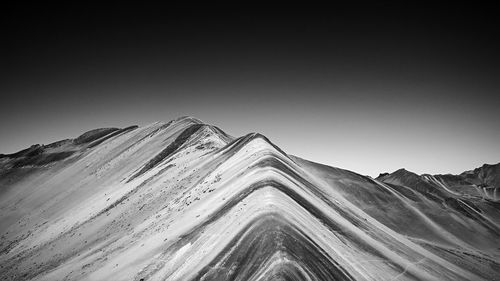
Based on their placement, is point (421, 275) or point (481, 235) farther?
point (481, 235)

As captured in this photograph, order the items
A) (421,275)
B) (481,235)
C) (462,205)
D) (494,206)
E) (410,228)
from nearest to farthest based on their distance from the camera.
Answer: (421,275) < (410,228) < (481,235) < (462,205) < (494,206)

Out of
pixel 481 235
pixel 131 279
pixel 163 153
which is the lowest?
pixel 481 235

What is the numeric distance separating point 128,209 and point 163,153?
19560 mm

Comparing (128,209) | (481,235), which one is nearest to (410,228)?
(481,235)

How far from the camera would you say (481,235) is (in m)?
94.9

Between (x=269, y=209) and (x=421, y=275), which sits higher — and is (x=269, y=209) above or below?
above

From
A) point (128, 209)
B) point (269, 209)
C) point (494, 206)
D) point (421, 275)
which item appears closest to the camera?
point (269, 209)

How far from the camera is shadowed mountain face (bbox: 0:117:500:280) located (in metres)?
19.4

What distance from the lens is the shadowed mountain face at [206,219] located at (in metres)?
19.4

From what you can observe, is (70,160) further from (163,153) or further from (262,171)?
(262,171)

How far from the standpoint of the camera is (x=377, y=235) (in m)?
33.3

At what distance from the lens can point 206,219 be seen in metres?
26.8

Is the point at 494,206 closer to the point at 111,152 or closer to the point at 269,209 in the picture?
the point at 111,152

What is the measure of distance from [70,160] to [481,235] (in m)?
110
